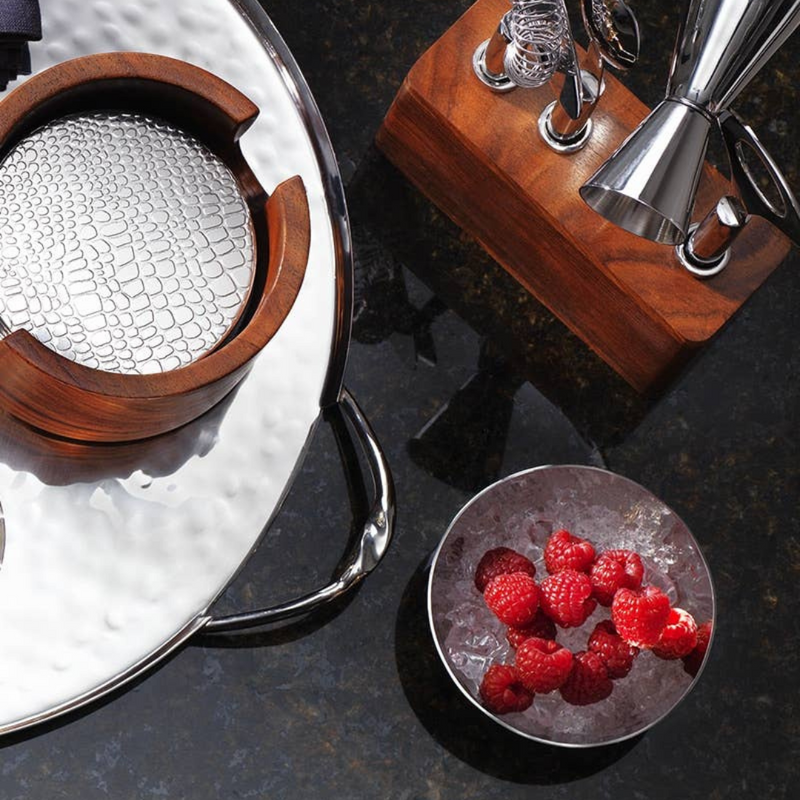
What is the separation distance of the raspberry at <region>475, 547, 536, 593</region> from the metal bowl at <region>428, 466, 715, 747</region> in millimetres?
14

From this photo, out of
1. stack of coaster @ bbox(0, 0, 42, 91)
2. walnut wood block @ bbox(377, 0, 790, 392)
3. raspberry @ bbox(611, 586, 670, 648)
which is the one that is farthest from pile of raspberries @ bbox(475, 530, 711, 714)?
stack of coaster @ bbox(0, 0, 42, 91)

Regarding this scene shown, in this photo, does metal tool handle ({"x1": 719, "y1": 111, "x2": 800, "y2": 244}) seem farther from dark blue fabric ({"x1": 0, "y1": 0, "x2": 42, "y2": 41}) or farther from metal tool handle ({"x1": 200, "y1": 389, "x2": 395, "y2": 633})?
dark blue fabric ({"x1": 0, "y1": 0, "x2": 42, "y2": 41})

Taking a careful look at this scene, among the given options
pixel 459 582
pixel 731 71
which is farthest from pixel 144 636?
pixel 731 71

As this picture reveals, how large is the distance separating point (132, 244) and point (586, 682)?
17.2 inches

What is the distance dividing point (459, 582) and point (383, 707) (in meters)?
0.11

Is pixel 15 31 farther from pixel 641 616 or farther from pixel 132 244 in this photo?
pixel 641 616

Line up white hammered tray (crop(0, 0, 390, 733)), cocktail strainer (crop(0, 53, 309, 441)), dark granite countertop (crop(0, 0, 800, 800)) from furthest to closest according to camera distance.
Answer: dark granite countertop (crop(0, 0, 800, 800)) → white hammered tray (crop(0, 0, 390, 733)) → cocktail strainer (crop(0, 53, 309, 441))

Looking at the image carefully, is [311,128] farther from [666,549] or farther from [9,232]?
[666,549]

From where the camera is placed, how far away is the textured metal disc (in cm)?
68

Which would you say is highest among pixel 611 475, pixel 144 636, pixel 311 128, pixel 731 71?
pixel 731 71

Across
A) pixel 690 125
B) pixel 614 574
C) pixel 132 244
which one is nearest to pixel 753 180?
pixel 690 125

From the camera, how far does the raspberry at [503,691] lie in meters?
0.86

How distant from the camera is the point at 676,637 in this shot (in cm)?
86

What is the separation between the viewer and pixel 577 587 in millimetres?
849
